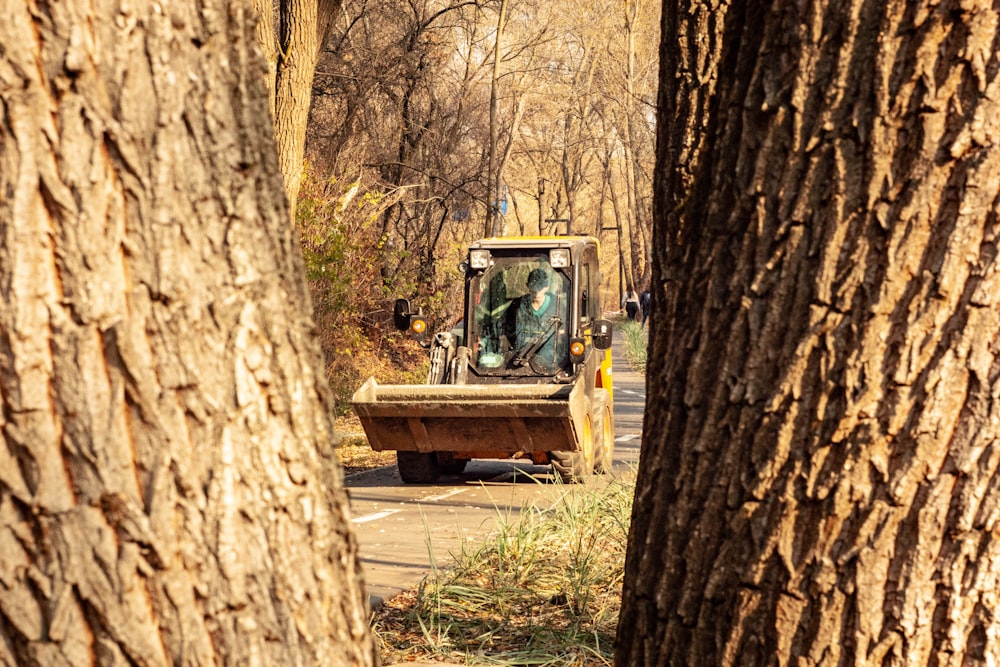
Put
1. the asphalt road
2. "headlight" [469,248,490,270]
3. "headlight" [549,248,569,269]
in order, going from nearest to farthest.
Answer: the asphalt road → "headlight" [549,248,569,269] → "headlight" [469,248,490,270]

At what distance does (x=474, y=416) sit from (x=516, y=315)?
73.7 inches

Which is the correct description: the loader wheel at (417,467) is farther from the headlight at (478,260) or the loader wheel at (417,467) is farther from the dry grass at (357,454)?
the headlight at (478,260)

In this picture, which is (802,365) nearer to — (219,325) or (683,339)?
(683,339)

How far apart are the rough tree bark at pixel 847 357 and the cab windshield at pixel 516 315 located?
437 inches

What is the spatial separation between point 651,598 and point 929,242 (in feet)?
3.03

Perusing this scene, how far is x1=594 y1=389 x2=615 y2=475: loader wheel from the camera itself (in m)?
13.9

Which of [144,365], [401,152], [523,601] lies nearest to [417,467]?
[523,601]

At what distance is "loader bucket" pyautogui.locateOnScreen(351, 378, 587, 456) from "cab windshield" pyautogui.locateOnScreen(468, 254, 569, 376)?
121cm

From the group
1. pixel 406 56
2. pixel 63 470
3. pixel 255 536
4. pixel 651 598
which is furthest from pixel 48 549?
pixel 406 56

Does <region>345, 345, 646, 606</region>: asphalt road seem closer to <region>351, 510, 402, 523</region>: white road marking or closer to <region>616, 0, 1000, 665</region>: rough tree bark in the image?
<region>351, 510, 402, 523</region>: white road marking

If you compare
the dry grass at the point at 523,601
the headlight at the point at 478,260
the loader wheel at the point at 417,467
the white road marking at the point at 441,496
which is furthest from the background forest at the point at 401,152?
the dry grass at the point at 523,601

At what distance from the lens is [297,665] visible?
203cm

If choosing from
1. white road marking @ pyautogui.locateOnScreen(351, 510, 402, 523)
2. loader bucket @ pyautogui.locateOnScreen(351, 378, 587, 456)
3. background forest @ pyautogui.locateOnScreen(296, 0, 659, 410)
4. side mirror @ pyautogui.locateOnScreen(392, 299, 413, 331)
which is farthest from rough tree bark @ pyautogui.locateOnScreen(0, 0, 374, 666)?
background forest @ pyautogui.locateOnScreen(296, 0, 659, 410)

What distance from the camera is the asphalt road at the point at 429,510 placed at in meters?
8.11
